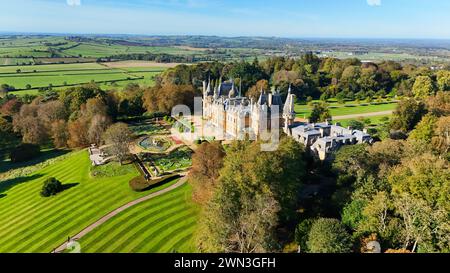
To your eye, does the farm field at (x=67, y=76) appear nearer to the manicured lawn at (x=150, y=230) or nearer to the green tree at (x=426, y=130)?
the manicured lawn at (x=150, y=230)

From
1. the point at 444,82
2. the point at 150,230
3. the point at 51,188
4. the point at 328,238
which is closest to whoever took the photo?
the point at 328,238

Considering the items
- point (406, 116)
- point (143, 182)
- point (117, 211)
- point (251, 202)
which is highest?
point (406, 116)

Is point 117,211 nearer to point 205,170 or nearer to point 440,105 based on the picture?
point 205,170

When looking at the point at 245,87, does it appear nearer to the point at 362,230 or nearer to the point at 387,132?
the point at 387,132

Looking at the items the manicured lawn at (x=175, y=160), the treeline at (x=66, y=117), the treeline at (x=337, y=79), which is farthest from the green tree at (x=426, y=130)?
the treeline at (x=66, y=117)

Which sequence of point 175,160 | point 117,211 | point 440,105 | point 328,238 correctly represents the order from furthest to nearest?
point 440,105 < point 175,160 < point 117,211 < point 328,238

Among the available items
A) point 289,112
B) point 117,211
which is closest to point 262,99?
point 289,112
